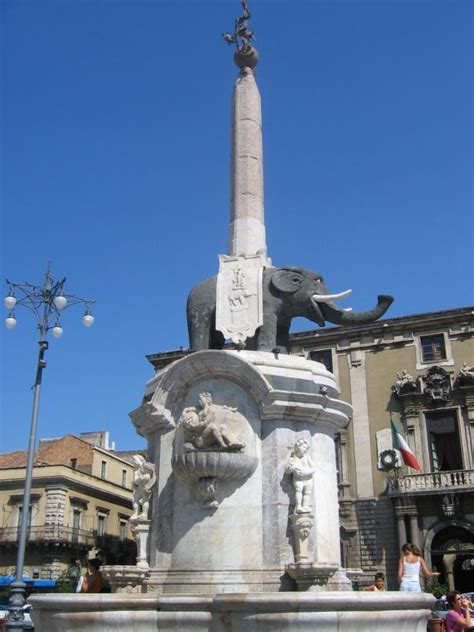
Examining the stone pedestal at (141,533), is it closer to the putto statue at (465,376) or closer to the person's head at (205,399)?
the person's head at (205,399)

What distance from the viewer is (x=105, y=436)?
54.9 metres

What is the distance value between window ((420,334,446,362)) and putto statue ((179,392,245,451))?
25702 millimetres

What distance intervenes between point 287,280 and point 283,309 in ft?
1.41

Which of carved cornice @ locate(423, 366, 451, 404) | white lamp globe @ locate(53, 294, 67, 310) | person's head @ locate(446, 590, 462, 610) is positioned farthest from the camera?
carved cornice @ locate(423, 366, 451, 404)

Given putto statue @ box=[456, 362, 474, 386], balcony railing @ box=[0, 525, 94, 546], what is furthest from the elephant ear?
balcony railing @ box=[0, 525, 94, 546]

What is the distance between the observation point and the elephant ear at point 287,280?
34.8 feet

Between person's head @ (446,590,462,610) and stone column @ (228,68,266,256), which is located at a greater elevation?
stone column @ (228,68,266,256)

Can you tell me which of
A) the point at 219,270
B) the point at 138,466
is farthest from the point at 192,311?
the point at 138,466

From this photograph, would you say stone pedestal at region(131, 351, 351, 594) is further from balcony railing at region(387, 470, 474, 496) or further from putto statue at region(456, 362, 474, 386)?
putto statue at region(456, 362, 474, 386)

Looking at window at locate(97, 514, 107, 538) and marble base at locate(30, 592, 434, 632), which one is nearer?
marble base at locate(30, 592, 434, 632)

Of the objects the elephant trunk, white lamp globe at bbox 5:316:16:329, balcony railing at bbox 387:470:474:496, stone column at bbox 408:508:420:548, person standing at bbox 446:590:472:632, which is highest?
white lamp globe at bbox 5:316:16:329

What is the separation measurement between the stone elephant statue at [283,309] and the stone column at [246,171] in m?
0.96

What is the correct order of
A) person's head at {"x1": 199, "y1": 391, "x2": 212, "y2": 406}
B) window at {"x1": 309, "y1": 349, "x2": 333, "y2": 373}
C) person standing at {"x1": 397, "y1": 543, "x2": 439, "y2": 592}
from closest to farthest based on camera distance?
person standing at {"x1": 397, "y1": 543, "x2": 439, "y2": 592} < person's head at {"x1": 199, "y1": 391, "x2": 212, "y2": 406} < window at {"x1": 309, "y1": 349, "x2": 333, "y2": 373}

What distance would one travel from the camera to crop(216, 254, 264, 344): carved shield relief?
10477mm
